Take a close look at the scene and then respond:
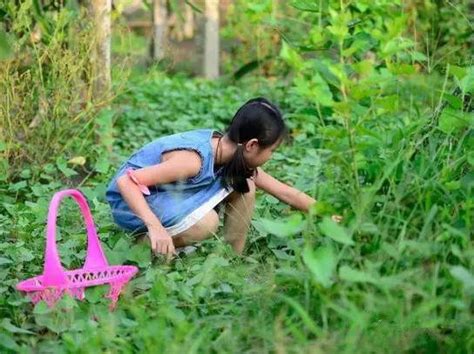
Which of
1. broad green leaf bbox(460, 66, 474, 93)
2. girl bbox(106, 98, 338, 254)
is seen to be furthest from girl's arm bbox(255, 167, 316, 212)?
broad green leaf bbox(460, 66, 474, 93)

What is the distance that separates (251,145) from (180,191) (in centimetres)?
35

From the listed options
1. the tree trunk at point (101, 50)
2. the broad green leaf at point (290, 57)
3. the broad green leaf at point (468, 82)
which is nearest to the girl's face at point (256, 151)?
the broad green leaf at point (468, 82)

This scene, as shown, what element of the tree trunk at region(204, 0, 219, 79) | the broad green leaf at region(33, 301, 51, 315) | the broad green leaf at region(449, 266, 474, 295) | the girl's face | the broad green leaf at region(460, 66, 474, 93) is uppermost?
the broad green leaf at region(460, 66, 474, 93)

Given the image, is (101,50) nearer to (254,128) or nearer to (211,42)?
(254,128)

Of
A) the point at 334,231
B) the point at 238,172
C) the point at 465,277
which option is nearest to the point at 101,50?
the point at 238,172

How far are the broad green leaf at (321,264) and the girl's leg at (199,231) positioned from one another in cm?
123

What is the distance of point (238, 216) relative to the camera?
14.2 feet

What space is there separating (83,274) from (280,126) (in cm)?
88

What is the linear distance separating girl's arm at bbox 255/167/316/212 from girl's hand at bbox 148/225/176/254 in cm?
55

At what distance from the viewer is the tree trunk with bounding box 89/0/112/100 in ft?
20.0

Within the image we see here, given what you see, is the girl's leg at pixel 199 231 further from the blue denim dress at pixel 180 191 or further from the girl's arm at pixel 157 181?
the girl's arm at pixel 157 181

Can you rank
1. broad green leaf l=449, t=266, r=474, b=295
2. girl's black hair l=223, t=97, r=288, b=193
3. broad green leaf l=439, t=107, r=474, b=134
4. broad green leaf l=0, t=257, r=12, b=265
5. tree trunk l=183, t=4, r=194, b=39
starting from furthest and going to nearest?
tree trunk l=183, t=4, r=194, b=39 < girl's black hair l=223, t=97, r=288, b=193 < broad green leaf l=0, t=257, r=12, b=265 < broad green leaf l=439, t=107, r=474, b=134 < broad green leaf l=449, t=266, r=474, b=295

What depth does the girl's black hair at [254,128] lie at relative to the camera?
404cm

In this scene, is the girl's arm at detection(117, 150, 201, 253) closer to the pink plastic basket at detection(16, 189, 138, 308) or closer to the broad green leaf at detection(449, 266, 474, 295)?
the pink plastic basket at detection(16, 189, 138, 308)
